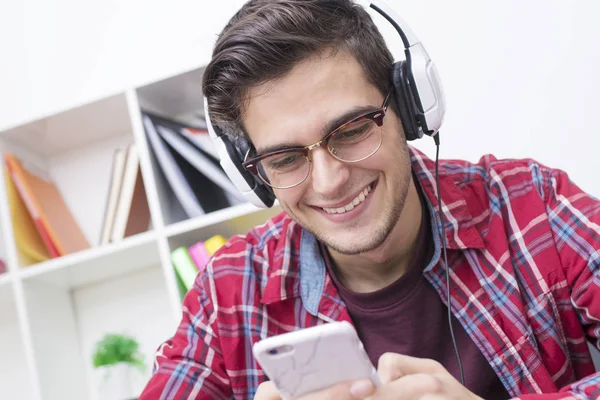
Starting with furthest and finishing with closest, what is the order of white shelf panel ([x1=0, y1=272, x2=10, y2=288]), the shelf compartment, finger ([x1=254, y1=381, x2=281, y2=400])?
the shelf compartment → white shelf panel ([x1=0, y1=272, x2=10, y2=288]) → finger ([x1=254, y1=381, x2=281, y2=400])

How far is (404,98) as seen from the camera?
3.75ft

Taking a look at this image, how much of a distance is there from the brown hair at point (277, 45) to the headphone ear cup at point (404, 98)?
2 cm

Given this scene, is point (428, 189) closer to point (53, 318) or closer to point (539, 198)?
point (539, 198)

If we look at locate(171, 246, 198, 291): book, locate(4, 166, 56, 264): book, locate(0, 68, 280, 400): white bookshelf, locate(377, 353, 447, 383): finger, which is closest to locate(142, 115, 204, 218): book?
locate(0, 68, 280, 400): white bookshelf

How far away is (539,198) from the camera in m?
1.21

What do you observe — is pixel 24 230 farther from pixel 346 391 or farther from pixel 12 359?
pixel 346 391

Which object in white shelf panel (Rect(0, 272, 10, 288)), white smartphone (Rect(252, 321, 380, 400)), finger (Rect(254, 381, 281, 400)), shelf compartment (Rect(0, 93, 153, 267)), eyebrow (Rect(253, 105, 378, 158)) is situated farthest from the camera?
shelf compartment (Rect(0, 93, 153, 267))

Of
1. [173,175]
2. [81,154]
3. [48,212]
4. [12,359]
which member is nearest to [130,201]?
[173,175]

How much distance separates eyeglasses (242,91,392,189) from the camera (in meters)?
1.08

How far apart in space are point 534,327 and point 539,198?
0.84ft

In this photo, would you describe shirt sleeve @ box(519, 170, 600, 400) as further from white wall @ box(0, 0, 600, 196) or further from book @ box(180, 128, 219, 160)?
book @ box(180, 128, 219, 160)

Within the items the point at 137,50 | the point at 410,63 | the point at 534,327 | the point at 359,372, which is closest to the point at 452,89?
the point at 410,63

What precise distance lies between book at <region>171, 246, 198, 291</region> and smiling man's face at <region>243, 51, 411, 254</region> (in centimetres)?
56

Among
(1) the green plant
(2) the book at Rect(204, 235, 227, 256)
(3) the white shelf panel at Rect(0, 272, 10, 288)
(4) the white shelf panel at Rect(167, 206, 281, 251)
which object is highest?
(4) the white shelf panel at Rect(167, 206, 281, 251)
